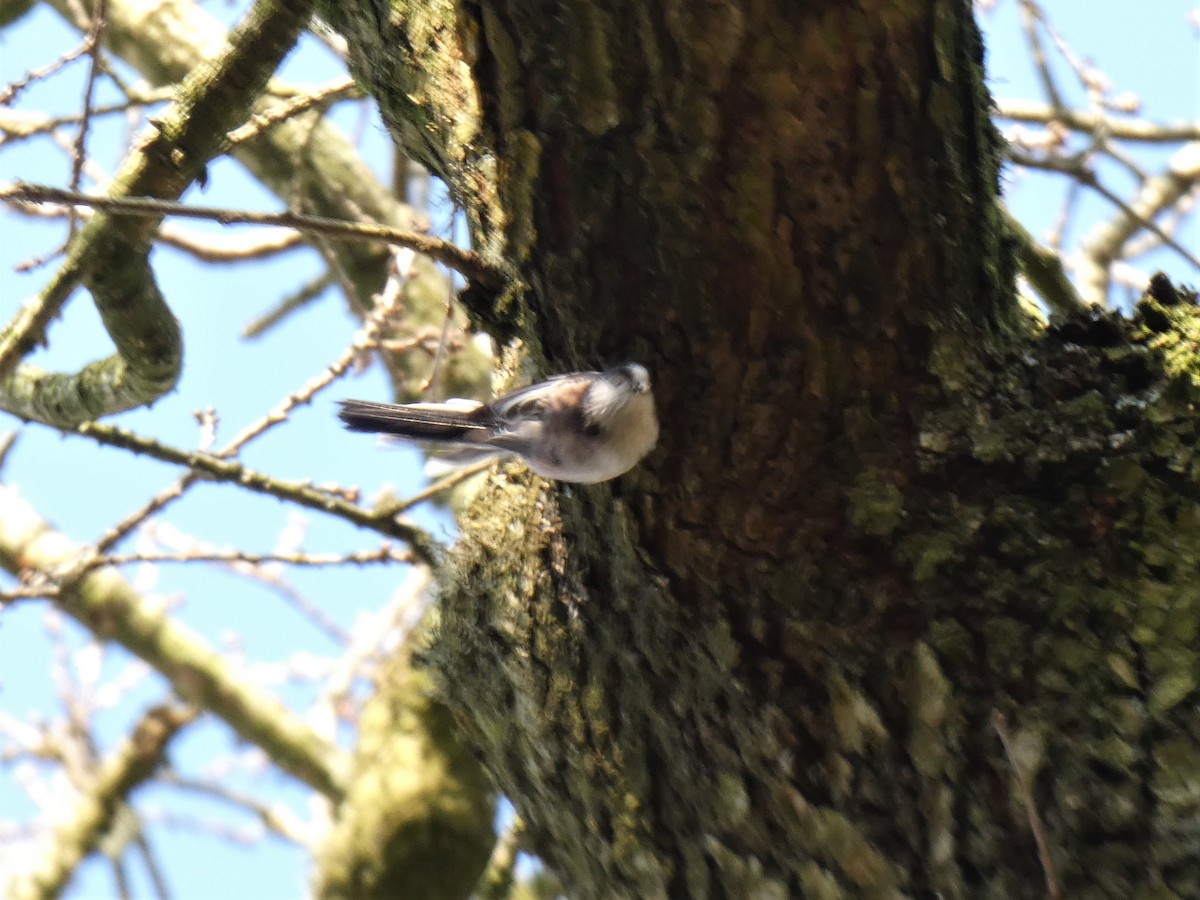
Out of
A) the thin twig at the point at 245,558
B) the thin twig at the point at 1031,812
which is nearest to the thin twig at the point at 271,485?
the thin twig at the point at 245,558

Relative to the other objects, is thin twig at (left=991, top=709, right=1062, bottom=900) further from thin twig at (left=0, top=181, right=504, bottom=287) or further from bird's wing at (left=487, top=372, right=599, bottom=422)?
thin twig at (left=0, top=181, right=504, bottom=287)

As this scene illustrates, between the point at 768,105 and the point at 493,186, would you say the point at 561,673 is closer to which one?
the point at 493,186

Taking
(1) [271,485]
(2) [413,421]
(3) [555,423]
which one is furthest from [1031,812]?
(1) [271,485]

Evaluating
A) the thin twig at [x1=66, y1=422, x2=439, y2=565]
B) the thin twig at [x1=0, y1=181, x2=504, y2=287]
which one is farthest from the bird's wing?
the thin twig at [x1=66, y1=422, x2=439, y2=565]

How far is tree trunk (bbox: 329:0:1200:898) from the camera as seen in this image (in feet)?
4.72

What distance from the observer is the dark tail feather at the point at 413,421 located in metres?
1.65

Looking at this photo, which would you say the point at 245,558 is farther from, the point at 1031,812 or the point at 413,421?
the point at 1031,812

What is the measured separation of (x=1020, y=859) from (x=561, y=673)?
0.79 meters

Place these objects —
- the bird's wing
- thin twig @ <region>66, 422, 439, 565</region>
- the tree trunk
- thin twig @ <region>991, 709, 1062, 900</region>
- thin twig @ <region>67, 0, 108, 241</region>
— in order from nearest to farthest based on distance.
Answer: thin twig @ <region>991, 709, 1062, 900</region> → the tree trunk → the bird's wing → thin twig @ <region>67, 0, 108, 241</region> → thin twig @ <region>66, 422, 439, 565</region>

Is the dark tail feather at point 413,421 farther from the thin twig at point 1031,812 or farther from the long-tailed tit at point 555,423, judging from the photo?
the thin twig at point 1031,812

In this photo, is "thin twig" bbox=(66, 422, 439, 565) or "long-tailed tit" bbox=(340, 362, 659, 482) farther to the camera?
"thin twig" bbox=(66, 422, 439, 565)

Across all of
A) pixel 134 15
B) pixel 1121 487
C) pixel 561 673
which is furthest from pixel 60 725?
pixel 1121 487

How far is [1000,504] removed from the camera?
159cm

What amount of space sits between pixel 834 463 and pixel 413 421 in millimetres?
721
